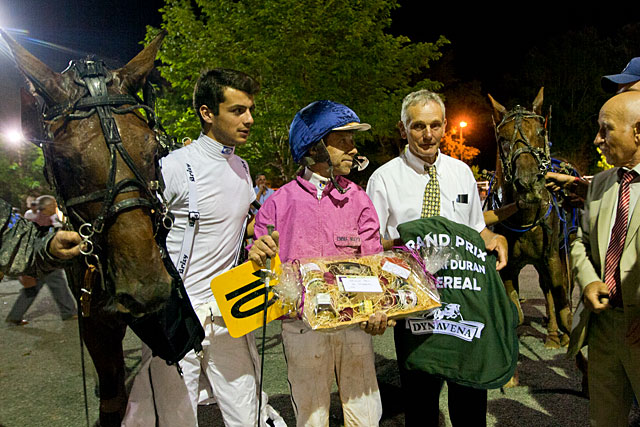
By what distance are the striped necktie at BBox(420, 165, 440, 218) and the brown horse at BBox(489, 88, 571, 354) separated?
178cm

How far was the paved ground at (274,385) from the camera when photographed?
3828 mm

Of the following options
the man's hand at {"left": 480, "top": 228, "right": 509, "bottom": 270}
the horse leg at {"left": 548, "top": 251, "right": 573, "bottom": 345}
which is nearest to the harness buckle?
the man's hand at {"left": 480, "top": 228, "right": 509, "bottom": 270}

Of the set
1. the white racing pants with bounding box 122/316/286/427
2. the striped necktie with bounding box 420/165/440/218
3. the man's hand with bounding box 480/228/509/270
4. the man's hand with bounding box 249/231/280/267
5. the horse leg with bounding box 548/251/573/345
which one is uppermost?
the striped necktie with bounding box 420/165/440/218

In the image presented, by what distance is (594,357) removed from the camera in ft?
8.39

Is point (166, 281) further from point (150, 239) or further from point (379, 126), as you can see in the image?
point (379, 126)

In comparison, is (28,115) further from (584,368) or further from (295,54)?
(295,54)

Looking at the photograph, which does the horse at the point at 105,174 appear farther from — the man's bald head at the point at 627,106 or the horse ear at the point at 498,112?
the horse ear at the point at 498,112

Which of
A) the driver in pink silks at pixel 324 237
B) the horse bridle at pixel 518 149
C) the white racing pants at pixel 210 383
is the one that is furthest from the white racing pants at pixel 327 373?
the horse bridle at pixel 518 149

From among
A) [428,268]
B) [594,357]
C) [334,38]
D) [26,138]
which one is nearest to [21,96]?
[26,138]

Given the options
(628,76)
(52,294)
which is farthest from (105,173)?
(52,294)

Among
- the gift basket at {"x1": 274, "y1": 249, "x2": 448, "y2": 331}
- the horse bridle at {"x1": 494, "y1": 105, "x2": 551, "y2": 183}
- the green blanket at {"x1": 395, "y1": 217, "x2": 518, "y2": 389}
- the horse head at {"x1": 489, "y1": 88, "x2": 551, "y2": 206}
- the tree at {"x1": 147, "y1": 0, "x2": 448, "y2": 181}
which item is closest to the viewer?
the gift basket at {"x1": 274, "y1": 249, "x2": 448, "y2": 331}

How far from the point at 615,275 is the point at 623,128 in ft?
2.73

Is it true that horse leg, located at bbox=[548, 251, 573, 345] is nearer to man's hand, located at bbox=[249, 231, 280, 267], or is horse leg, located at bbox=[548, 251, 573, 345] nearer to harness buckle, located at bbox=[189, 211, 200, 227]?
man's hand, located at bbox=[249, 231, 280, 267]

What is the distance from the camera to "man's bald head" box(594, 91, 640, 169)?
7.64 ft
